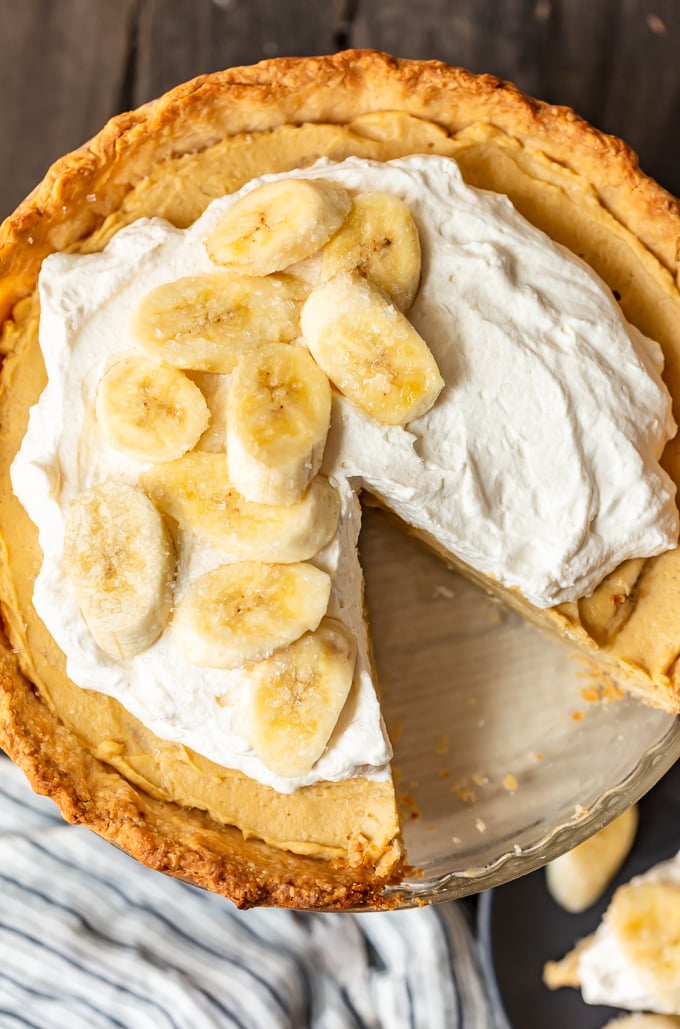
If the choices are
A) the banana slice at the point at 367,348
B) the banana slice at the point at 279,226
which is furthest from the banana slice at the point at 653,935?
the banana slice at the point at 279,226

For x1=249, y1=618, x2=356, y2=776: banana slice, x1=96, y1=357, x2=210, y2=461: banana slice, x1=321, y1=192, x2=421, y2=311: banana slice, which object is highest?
x1=321, y1=192, x2=421, y2=311: banana slice

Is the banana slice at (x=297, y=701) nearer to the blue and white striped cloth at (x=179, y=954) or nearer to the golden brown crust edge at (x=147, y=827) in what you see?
the golden brown crust edge at (x=147, y=827)

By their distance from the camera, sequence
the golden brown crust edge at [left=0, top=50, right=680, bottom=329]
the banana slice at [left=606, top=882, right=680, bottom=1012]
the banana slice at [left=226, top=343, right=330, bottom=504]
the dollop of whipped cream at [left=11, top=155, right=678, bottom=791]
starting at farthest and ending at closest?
the banana slice at [left=606, top=882, right=680, bottom=1012] < the golden brown crust edge at [left=0, top=50, right=680, bottom=329] < the dollop of whipped cream at [left=11, top=155, right=678, bottom=791] < the banana slice at [left=226, top=343, right=330, bottom=504]

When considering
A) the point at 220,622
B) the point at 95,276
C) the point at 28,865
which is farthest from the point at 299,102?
the point at 28,865

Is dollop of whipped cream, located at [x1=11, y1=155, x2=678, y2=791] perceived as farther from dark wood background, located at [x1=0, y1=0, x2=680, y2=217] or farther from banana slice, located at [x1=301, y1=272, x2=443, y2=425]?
dark wood background, located at [x1=0, y1=0, x2=680, y2=217]

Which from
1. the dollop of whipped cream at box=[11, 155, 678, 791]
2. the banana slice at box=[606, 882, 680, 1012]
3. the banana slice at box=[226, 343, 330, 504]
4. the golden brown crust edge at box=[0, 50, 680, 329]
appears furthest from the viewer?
the banana slice at box=[606, 882, 680, 1012]

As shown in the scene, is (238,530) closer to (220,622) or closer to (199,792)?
(220,622)

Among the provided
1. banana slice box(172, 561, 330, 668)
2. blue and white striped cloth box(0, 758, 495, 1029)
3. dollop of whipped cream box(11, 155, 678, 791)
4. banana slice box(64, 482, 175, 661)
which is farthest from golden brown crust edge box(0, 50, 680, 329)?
blue and white striped cloth box(0, 758, 495, 1029)
